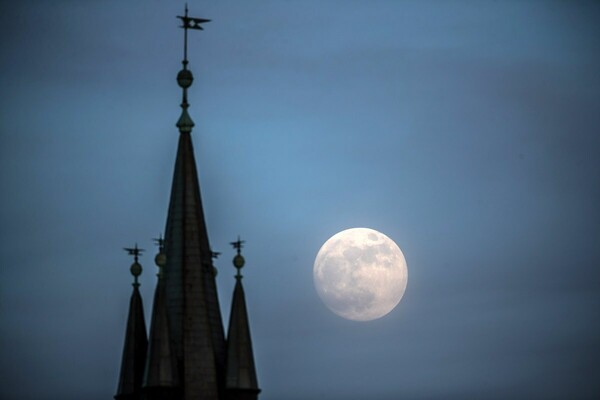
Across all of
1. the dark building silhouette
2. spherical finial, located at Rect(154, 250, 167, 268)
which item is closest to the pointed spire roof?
the dark building silhouette

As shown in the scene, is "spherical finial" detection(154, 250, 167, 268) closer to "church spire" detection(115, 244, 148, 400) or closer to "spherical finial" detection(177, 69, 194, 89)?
"church spire" detection(115, 244, 148, 400)

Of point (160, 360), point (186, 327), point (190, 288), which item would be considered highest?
point (190, 288)

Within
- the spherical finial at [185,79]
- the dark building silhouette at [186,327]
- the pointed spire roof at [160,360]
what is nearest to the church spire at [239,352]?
the dark building silhouette at [186,327]

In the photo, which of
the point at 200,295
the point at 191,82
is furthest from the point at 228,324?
the point at 191,82

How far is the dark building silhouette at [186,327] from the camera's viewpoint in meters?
138

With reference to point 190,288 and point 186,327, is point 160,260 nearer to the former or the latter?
point 190,288

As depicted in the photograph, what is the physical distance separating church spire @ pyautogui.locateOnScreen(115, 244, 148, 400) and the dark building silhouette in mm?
54

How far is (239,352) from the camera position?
140 m

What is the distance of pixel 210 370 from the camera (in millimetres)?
139125

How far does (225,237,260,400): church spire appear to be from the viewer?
13900 centimetres

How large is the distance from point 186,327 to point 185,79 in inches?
614

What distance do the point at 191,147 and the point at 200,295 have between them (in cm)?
930

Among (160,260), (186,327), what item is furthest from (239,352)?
(160,260)

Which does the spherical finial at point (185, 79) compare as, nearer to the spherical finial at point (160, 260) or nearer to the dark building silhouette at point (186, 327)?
the dark building silhouette at point (186, 327)
